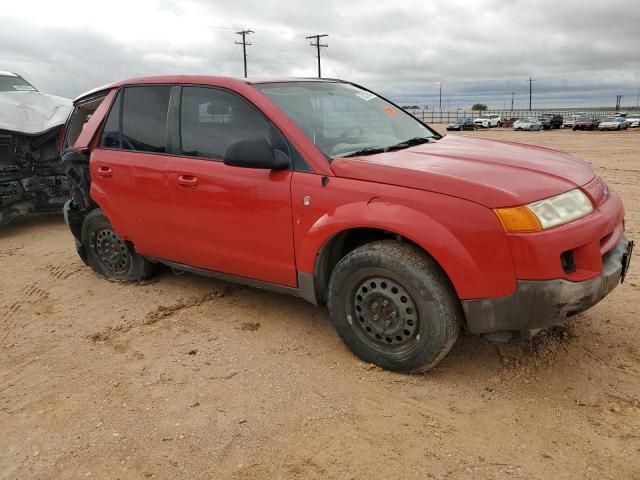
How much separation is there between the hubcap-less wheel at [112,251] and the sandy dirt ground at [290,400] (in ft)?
2.15

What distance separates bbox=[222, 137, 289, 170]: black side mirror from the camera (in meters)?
3.11

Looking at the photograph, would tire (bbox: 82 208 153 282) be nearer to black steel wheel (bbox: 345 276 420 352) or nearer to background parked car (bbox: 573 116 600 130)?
black steel wheel (bbox: 345 276 420 352)

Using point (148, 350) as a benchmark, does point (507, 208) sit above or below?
above

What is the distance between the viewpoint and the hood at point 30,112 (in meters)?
7.02

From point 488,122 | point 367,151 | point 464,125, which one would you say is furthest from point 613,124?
point 367,151

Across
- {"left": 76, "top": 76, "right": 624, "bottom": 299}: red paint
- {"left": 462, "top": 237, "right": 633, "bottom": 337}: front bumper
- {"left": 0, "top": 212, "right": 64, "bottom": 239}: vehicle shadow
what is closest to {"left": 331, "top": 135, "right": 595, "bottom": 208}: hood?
{"left": 76, "top": 76, "right": 624, "bottom": 299}: red paint

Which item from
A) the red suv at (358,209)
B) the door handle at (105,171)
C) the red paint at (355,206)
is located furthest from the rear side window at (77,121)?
the door handle at (105,171)

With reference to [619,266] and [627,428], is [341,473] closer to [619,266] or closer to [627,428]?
[627,428]

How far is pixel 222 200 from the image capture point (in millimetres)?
3520

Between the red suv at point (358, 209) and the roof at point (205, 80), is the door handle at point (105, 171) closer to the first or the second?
the red suv at point (358, 209)

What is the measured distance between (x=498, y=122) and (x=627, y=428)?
200ft

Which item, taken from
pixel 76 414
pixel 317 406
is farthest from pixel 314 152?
pixel 76 414

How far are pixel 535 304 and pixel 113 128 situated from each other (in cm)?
348

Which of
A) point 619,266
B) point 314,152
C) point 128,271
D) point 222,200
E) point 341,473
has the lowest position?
point 341,473
